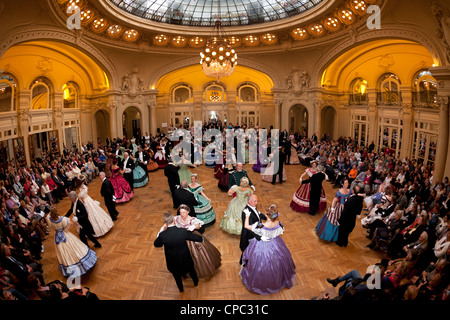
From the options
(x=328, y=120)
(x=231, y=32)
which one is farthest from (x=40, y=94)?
(x=328, y=120)

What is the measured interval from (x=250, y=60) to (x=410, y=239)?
1542 cm

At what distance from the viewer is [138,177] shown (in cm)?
1011

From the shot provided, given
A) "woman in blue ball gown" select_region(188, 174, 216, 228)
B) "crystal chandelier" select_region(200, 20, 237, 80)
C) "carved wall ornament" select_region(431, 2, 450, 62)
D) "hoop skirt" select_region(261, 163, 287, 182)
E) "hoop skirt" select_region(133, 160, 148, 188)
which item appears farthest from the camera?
"crystal chandelier" select_region(200, 20, 237, 80)

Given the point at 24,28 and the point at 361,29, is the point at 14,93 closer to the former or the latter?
the point at 24,28

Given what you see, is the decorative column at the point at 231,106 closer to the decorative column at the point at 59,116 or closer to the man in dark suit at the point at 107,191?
the decorative column at the point at 59,116

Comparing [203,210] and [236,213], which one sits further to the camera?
[203,210]

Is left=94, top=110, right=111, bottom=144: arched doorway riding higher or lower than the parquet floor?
higher

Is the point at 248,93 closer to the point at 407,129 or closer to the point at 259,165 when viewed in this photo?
the point at 259,165

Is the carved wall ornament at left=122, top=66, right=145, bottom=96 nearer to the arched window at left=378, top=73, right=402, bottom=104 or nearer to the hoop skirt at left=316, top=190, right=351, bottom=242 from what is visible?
the arched window at left=378, top=73, right=402, bottom=104

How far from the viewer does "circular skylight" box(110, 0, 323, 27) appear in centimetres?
1430

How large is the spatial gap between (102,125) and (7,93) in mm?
7698

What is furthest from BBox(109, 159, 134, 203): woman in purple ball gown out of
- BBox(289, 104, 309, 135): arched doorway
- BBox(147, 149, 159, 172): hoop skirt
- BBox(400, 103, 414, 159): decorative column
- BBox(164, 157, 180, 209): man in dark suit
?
BBox(289, 104, 309, 135): arched doorway

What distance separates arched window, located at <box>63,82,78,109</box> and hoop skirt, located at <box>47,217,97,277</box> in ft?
44.9

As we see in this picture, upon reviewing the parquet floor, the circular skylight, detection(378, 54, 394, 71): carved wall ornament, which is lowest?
the parquet floor
